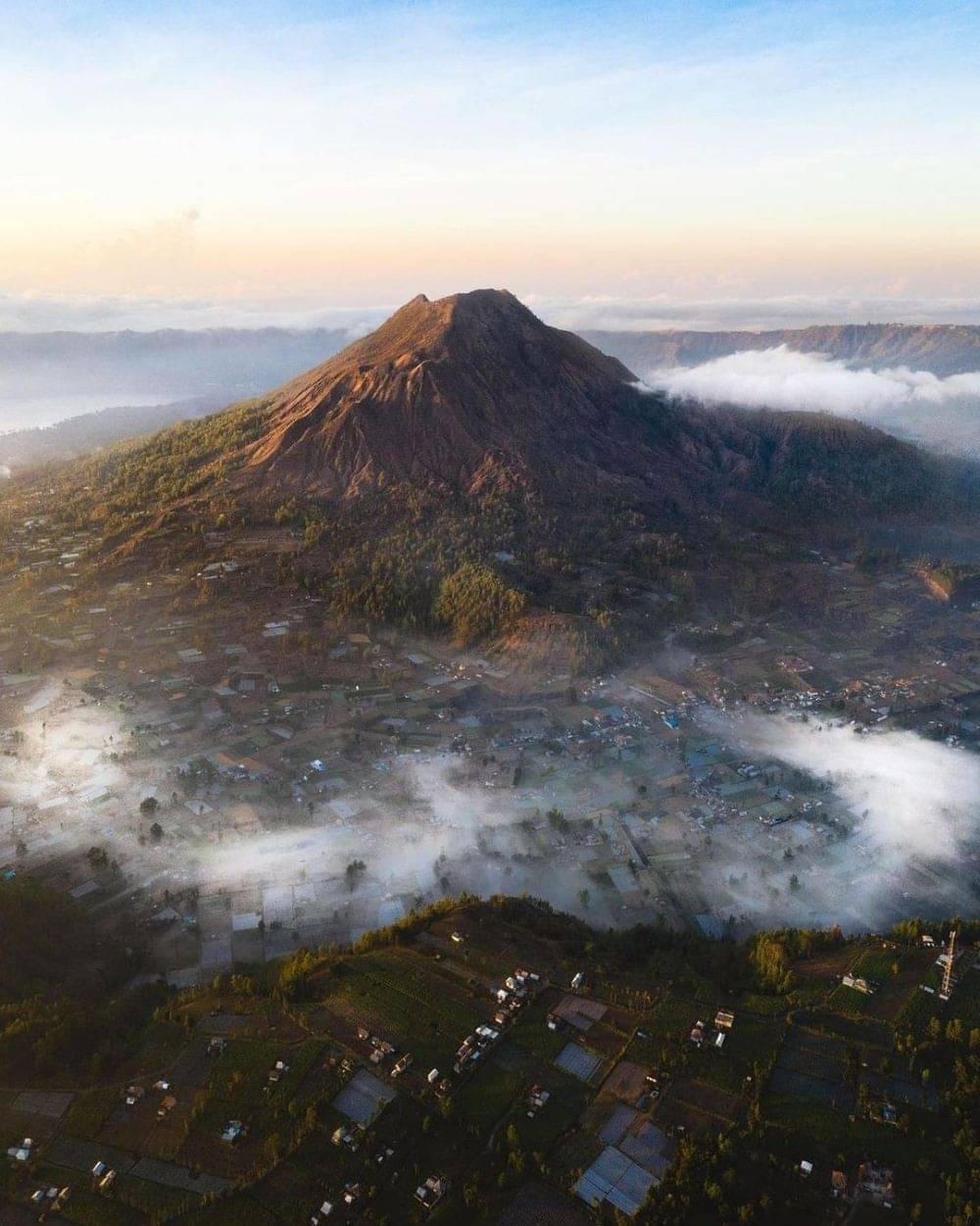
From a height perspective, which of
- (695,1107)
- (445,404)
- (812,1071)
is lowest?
(812,1071)

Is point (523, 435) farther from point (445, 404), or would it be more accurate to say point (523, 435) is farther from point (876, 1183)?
point (876, 1183)

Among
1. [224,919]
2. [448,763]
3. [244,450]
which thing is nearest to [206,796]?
[224,919]

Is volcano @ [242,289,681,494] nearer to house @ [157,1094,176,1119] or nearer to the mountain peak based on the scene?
the mountain peak

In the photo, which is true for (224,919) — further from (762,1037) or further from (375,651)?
(375,651)

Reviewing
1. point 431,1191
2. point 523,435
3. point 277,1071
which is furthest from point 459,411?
point 431,1191

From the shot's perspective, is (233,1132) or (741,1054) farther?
(741,1054)

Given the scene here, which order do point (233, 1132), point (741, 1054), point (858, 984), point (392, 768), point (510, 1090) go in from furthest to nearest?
point (392, 768) → point (858, 984) → point (741, 1054) → point (510, 1090) → point (233, 1132)

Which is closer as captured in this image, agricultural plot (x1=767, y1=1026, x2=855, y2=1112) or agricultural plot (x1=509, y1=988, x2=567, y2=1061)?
agricultural plot (x1=767, y1=1026, x2=855, y2=1112)

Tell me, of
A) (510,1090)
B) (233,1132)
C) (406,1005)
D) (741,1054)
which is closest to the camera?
(233,1132)

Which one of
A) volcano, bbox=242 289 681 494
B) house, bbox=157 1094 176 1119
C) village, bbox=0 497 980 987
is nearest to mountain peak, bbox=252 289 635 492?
volcano, bbox=242 289 681 494

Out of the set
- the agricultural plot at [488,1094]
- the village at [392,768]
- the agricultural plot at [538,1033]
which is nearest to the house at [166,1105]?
the village at [392,768]

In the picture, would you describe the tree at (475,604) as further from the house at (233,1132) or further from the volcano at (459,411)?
the house at (233,1132)
